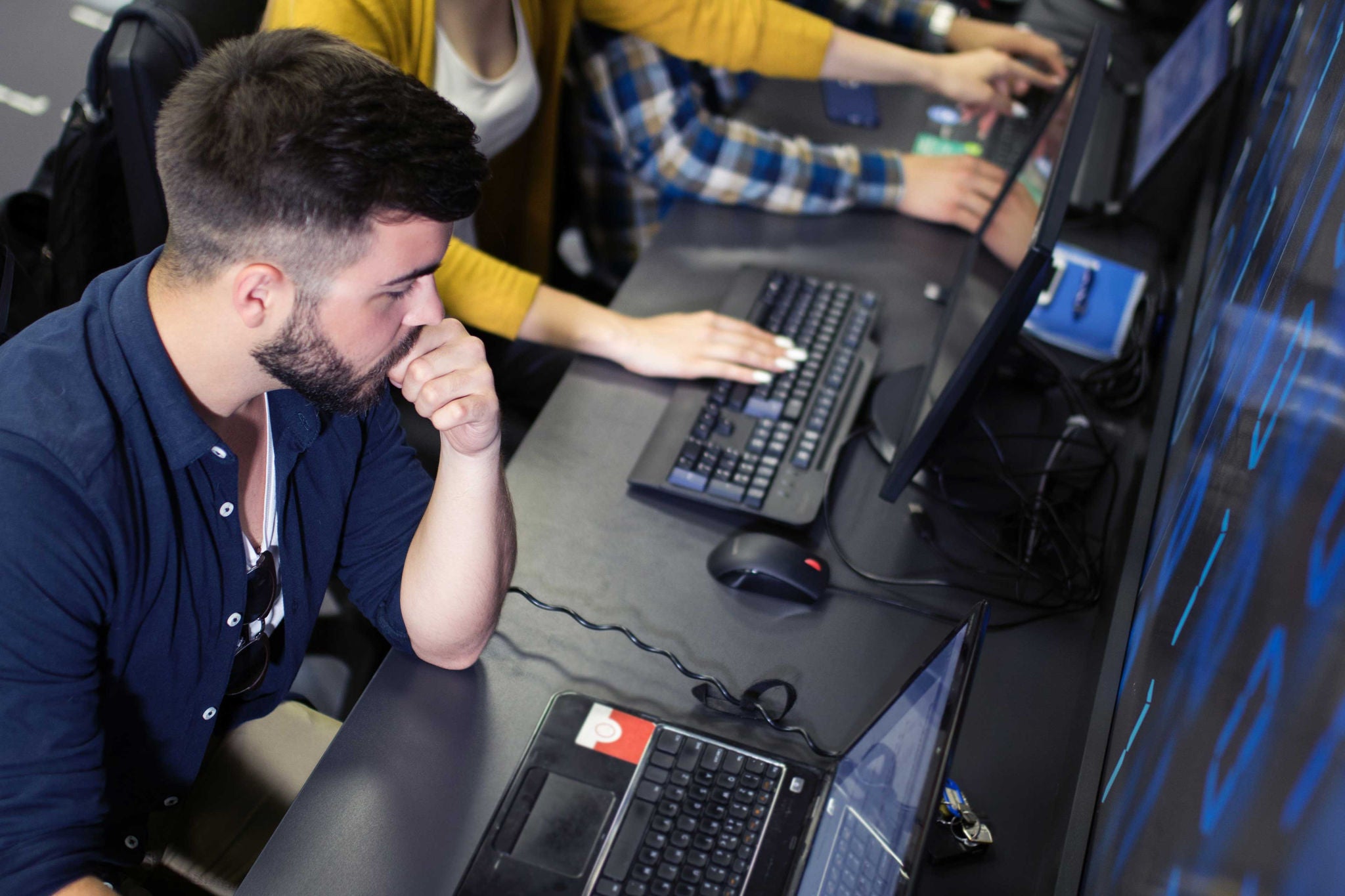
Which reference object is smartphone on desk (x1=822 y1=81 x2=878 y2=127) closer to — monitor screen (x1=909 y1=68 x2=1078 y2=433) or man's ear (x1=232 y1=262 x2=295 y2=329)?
monitor screen (x1=909 y1=68 x2=1078 y2=433)

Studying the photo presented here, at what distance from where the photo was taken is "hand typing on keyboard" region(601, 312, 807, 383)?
128cm

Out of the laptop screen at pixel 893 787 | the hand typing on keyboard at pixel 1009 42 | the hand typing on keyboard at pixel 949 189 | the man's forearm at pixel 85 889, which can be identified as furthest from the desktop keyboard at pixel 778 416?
the hand typing on keyboard at pixel 1009 42

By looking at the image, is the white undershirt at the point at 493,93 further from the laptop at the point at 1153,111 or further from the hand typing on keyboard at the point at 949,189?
the laptop at the point at 1153,111

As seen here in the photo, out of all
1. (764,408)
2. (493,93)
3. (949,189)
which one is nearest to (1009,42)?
(949,189)

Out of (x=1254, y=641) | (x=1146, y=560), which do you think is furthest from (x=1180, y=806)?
(x=1146, y=560)

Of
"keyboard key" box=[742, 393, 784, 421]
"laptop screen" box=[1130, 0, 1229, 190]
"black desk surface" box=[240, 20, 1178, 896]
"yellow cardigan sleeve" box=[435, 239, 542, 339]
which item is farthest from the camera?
"laptop screen" box=[1130, 0, 1229, 190]

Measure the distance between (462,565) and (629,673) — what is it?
0.19 metres

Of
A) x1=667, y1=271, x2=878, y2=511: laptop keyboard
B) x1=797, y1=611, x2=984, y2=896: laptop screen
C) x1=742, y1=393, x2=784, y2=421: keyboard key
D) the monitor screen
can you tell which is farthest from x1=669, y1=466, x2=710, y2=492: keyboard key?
x1=797, y1=611, x2=984, y2=896: laptop screen

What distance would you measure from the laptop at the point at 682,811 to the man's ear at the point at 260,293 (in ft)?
1.35

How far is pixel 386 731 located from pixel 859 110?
4.50 feet

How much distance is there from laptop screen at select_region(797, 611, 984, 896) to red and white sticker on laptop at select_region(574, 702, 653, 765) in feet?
0.54

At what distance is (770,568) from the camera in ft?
3.44

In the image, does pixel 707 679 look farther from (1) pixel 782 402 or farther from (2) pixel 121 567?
(2) pixel 121 567

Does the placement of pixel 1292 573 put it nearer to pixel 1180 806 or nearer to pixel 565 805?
pixel 1180 806
